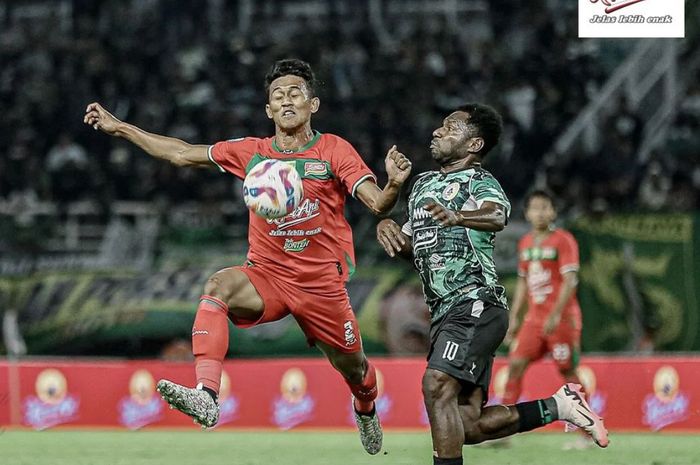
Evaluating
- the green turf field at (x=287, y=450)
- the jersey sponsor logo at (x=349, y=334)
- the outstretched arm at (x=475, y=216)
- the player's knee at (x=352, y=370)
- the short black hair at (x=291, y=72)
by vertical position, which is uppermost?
the short black hair at (x=291, y=72)

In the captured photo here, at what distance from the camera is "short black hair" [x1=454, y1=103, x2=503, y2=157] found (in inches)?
315

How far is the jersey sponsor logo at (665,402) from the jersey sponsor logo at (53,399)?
5.84m

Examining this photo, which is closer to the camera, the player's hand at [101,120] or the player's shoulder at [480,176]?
the player's shoulder at [480,176]

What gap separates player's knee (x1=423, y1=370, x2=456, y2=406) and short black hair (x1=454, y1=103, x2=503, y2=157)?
1416mm

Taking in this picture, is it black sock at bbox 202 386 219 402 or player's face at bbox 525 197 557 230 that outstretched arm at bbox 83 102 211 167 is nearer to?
black sock at bbox 202 386 219 402

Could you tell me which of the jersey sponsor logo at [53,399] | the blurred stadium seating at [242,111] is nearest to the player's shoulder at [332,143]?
the blurred stadium seating at [242,111]

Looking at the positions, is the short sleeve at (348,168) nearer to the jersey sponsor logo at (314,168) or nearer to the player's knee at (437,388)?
the jersey sponsor logo at (314,168)

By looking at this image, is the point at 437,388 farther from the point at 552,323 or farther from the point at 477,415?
the point at 552,323

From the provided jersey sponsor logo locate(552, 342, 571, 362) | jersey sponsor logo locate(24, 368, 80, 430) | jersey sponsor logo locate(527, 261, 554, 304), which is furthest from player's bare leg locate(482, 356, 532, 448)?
jersey sponsor logo locate(24, 368, 80, 430)

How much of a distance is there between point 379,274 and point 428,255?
20.7 feet

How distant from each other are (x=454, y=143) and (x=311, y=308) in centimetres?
156

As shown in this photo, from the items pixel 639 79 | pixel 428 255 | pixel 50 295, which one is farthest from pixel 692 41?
pixel 428 255

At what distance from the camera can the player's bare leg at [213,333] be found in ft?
24.7

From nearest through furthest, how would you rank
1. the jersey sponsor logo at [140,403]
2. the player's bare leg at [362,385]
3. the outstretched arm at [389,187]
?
1. the outstretched arm at [389,187]
2. the player's bare leg at [362,385]
3. the jersey sponsor logo at [140,403]
